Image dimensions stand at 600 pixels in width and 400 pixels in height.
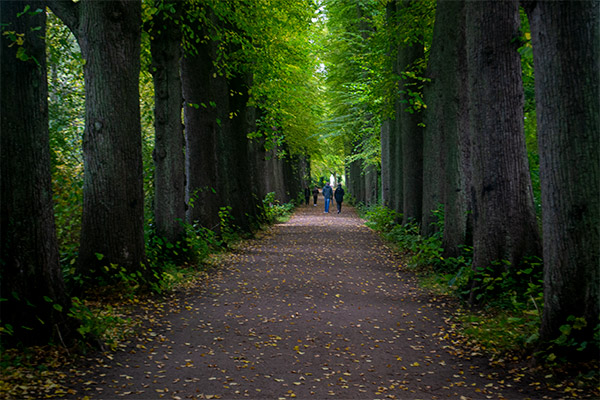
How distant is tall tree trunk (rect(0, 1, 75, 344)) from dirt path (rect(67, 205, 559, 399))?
83 centimetres

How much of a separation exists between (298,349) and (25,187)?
11.4ft

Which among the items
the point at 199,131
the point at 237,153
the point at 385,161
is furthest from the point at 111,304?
the point at 385,161

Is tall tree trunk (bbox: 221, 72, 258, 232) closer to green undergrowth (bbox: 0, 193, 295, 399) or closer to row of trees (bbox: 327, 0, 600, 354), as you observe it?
green undergrowth (bbox: 0, 193, 295, 399)

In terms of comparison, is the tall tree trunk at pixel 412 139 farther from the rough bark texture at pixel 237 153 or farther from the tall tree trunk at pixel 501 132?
the tall tree trunk at pixel 501 132

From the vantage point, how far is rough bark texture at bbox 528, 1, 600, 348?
4949 mm

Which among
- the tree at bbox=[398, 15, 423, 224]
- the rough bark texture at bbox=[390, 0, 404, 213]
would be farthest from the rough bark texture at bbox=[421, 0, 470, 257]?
the rough bark texture at bbox=[390, 0, 404, 213]

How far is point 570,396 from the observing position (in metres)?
4.70

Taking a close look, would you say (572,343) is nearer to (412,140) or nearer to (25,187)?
(25,187)

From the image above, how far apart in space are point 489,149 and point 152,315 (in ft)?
17.4

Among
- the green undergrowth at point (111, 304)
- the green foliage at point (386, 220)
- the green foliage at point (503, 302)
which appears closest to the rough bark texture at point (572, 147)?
the green foliage at point (503, 302)

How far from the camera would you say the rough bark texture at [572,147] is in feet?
16.2

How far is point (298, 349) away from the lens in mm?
6562

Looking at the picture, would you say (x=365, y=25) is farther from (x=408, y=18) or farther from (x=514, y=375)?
(x=514, y=375)

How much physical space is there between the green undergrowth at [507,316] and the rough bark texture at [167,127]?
5337 mm
